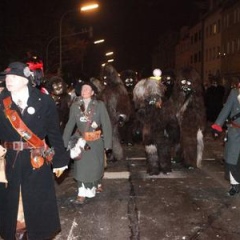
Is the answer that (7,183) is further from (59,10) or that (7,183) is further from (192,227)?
(59,10)

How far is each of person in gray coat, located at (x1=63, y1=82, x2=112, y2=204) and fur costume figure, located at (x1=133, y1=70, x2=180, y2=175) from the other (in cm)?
182

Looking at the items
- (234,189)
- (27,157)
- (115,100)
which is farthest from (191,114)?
(27,157)

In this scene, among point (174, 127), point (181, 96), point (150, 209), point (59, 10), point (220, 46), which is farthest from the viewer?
point (220, 46)

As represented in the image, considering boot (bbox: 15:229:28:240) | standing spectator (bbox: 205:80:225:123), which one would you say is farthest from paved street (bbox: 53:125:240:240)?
standing spectator (bbox: 205:80:225:123)


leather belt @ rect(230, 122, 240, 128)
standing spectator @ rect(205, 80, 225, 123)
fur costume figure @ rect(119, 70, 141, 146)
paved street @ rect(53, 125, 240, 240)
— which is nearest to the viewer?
paved street @ rect(53, 125, 240, 240)

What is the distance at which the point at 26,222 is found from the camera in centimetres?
500

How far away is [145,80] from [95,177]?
277cm

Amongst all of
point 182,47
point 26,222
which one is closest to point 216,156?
point 26,222

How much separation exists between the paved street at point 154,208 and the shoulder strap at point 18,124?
64.6 inches

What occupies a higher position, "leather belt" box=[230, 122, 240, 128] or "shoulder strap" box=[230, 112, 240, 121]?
"shoulder strap" box=[230, 112, 240, 121]

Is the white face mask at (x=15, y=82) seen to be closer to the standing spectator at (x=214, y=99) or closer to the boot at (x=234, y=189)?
the boot at (x=234, y=189)

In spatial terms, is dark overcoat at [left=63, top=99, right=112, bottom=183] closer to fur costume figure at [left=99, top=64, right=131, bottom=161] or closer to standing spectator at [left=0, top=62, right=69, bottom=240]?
standing spectator at [left=0, top=62, right=69, bottom=240]

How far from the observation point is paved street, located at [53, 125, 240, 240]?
6.22 metres

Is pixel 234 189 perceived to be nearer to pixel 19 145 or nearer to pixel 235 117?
pixel 235 117
